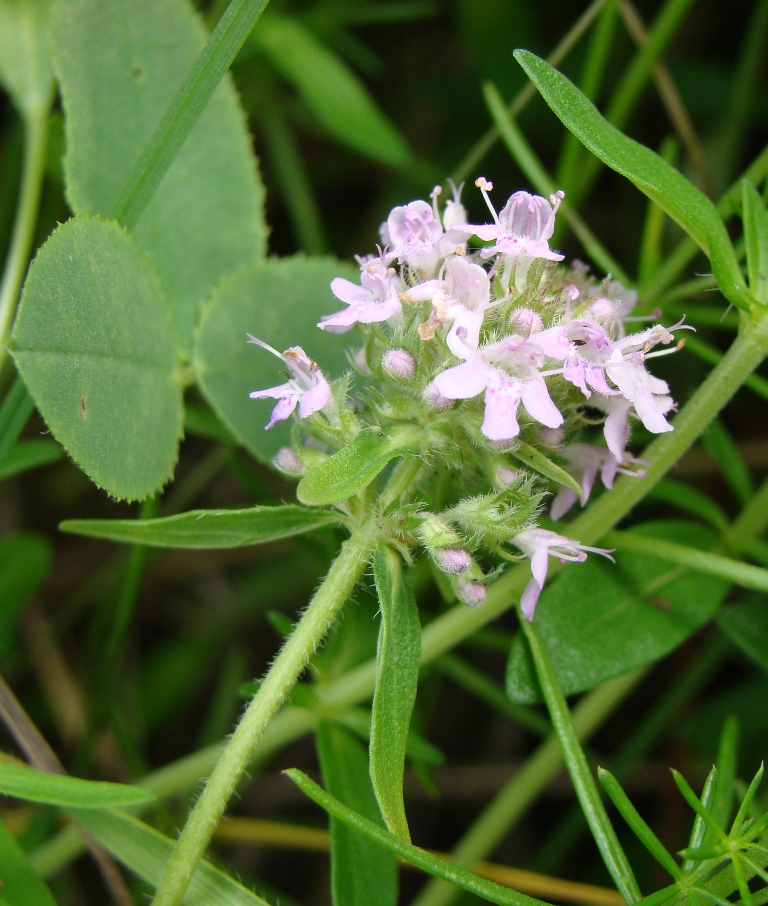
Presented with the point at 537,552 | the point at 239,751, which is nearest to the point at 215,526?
the point at 239,751

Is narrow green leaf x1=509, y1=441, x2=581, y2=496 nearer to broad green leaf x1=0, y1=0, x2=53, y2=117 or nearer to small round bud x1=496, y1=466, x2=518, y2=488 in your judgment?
small round bud x1=496, y1=466, x2=518, y2=488

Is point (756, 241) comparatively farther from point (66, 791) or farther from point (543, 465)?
point (66, 791)

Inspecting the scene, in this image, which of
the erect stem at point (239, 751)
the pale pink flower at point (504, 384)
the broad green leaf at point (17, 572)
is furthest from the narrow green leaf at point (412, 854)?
the broad green leaf at point (17, 572)

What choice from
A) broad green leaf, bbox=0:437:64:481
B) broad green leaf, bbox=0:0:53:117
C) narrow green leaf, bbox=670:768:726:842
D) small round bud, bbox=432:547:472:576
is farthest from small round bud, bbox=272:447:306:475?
broad green leaf, bbox=0:0:53:117

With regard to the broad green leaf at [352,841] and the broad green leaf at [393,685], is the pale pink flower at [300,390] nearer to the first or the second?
the broad green leaf at [393,685]

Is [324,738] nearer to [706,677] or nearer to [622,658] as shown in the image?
[622,658]
